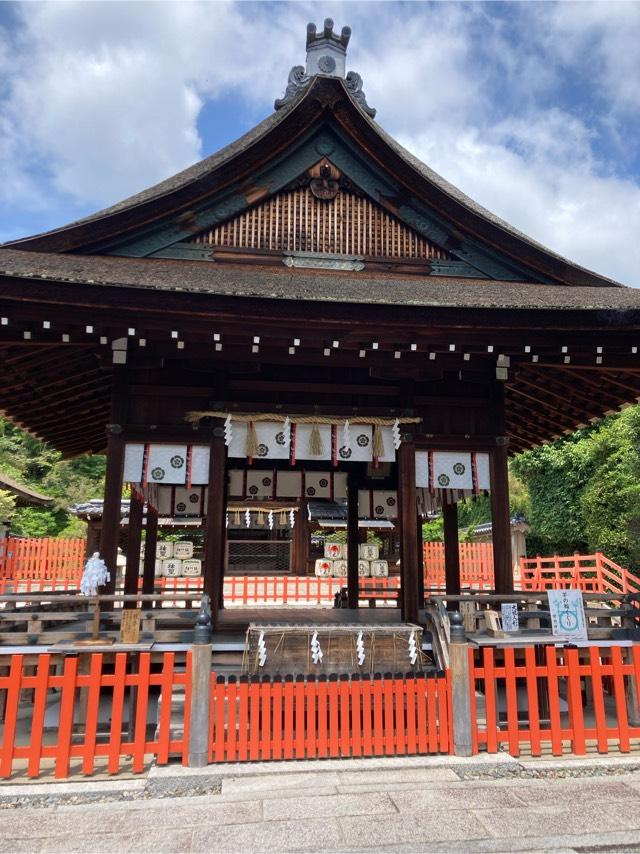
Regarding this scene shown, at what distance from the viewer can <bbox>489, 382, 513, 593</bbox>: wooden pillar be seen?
7.85m

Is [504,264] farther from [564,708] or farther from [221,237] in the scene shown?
[564,708]

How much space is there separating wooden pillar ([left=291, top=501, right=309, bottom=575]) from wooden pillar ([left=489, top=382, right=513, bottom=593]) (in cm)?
1664

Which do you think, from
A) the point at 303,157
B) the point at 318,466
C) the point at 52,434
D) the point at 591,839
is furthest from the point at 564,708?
the point at 52,434

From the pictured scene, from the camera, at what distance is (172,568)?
24.4 meters

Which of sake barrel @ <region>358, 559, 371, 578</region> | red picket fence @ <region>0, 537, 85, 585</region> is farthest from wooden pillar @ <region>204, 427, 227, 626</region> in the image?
sake barrel @ <region>358, 559, 371, 578</region>

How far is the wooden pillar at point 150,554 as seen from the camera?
1130 cm

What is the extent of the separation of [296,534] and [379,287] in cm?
1830

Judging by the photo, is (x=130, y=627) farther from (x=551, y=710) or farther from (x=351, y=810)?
(x=551, y=710)

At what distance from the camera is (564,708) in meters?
A: 7.34

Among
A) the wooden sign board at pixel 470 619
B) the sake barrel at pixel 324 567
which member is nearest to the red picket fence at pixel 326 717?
the wooden sign board at pixel 470 619

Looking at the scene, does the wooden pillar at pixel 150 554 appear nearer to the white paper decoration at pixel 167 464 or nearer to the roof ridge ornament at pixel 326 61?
the white paper decoration at pixel 167 464

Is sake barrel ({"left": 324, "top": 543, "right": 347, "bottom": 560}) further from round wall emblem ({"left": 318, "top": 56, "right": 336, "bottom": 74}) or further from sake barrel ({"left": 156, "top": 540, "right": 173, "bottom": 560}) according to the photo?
round wall emblem ({"left": 318, "top": 56, "right": 336, "bottom": 74})

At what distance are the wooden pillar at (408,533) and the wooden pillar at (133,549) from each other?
425 cm

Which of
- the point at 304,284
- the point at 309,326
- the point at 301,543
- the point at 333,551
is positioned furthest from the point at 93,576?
the point at 333,551
